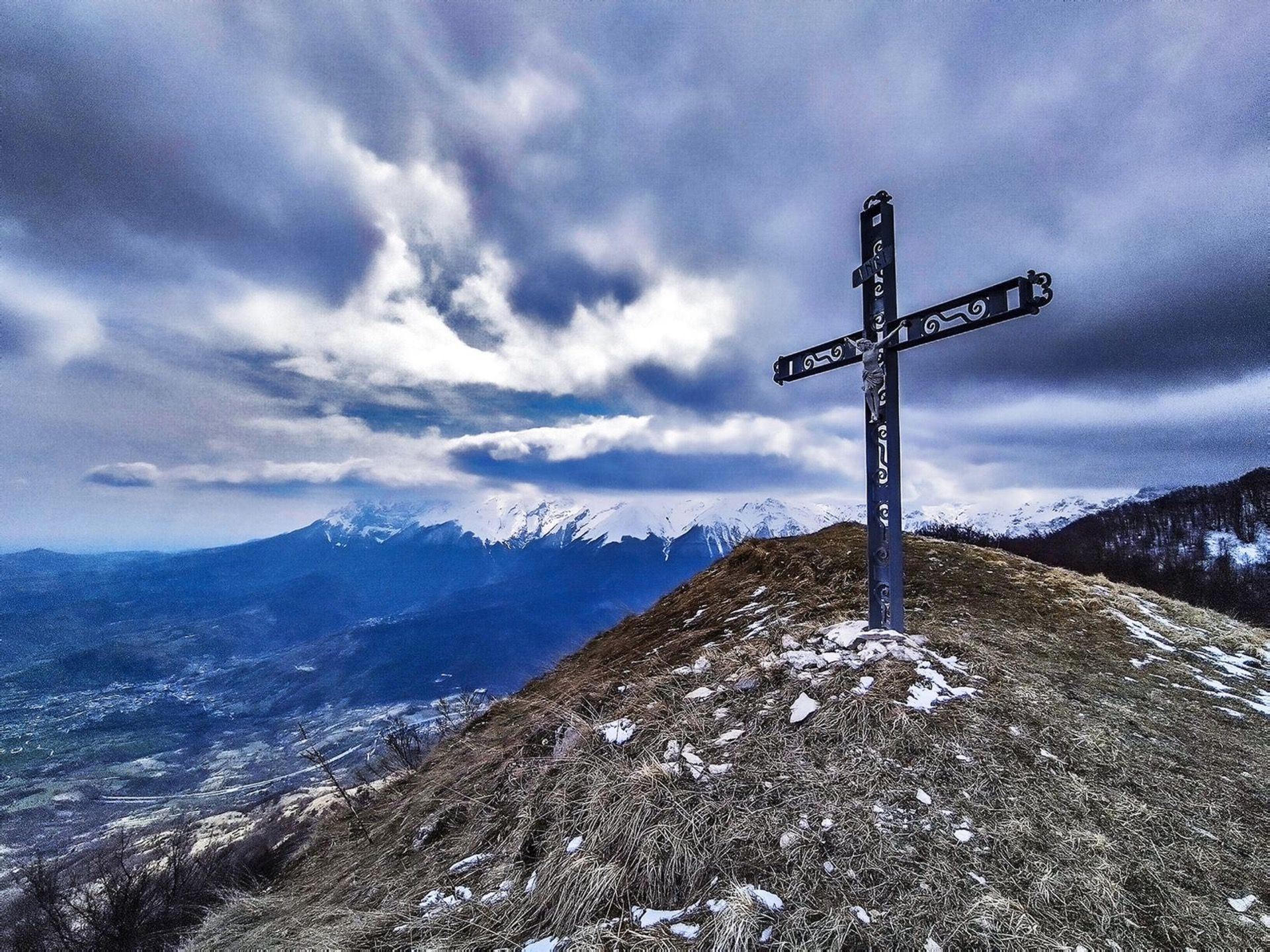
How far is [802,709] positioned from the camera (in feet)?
18.0

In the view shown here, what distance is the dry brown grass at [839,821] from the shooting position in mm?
3404

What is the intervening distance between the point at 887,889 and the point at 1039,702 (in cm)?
356

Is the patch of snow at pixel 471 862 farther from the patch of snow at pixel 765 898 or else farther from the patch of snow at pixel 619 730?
the patch of snow at pixel 765 898

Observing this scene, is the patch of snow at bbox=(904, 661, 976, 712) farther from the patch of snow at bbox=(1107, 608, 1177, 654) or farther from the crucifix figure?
the patch of snow at bbox=(1107, 608, 1177, 654)

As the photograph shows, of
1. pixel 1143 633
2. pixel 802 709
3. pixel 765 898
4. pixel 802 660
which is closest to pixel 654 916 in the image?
pixel 765 898

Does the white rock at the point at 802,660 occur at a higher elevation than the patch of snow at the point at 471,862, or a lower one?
higher

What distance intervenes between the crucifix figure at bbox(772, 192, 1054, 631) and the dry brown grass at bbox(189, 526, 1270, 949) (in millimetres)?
967

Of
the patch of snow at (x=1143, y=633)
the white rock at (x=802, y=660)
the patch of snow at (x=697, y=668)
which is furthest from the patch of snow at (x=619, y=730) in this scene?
the patch of snow at (x=1143, y=633)

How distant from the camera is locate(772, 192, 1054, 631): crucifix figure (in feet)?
22.9

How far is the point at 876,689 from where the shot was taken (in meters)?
5.61

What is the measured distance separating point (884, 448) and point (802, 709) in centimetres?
386

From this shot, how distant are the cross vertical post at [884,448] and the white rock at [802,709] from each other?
216 cm

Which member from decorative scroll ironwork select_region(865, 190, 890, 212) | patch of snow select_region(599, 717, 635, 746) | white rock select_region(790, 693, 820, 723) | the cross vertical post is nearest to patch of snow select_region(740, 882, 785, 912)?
white rock select_region(790, 693, 820, 723)

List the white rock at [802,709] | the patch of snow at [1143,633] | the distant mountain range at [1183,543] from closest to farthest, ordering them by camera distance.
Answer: the white rock at [802,709], the patch of snow at [1143,633], the distant mountain range at [1183,543]
